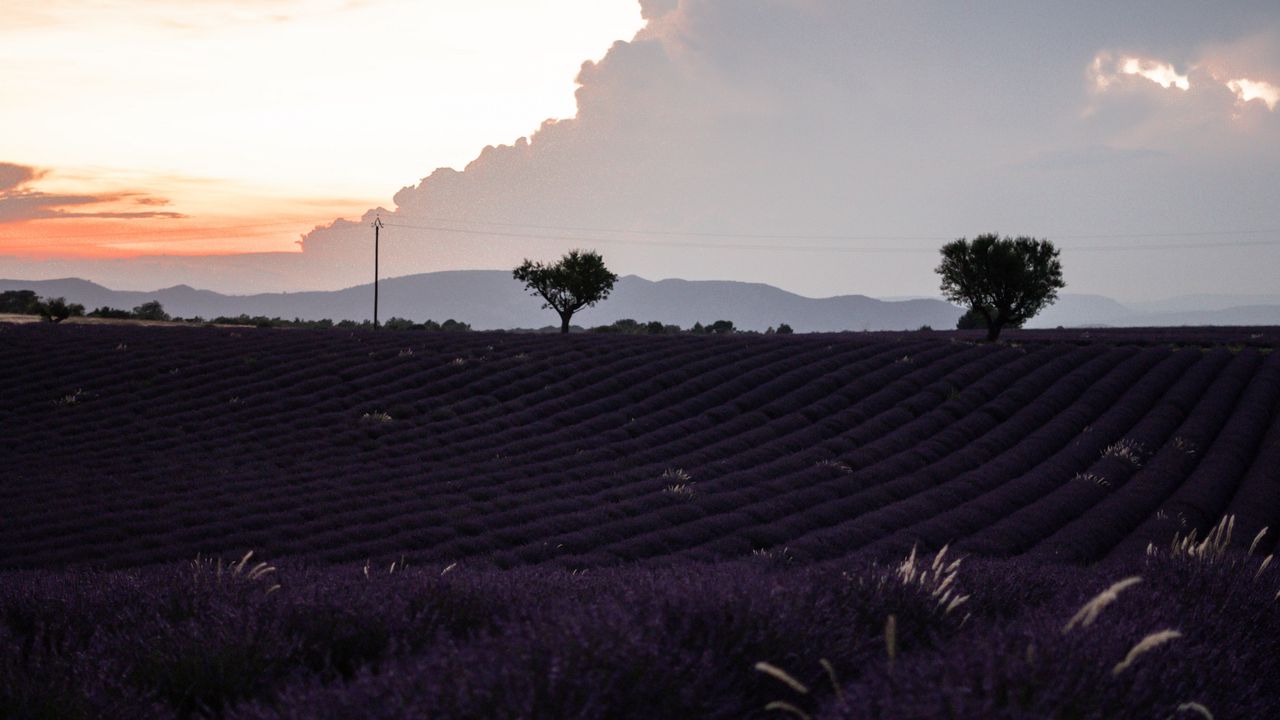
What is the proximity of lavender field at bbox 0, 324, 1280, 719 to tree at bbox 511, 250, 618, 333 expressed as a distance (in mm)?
14687

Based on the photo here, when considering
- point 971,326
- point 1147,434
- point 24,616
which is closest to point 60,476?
point 24,616

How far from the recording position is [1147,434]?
62.1ft

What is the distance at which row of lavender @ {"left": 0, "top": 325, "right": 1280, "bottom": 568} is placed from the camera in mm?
12438

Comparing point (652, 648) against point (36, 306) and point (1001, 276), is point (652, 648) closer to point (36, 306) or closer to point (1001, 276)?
point (1001, 276)

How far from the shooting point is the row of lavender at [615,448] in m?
12.4

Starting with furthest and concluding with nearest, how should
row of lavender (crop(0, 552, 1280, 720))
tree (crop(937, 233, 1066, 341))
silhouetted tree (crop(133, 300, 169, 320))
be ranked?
1. silhouetted tree (crop(133, 300, 169, 320))
2. tree (crop(937, 233, 1066, 341))
3. row of lavender (crop(0, 552, 1280, 720))

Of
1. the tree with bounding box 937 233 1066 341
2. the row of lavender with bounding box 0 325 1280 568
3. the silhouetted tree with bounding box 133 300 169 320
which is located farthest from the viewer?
the silhouetted tree with bounding box 133 300 169 320

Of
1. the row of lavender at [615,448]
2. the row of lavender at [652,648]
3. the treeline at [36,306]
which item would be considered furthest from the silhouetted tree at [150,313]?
the row of lavender at [652,648]

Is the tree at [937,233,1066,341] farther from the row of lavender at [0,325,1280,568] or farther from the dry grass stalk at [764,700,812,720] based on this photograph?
the dry grass stalk at [764,700,812,720]

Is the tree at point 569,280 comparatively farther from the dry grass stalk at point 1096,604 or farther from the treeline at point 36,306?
Result: the dry grass stalk at point 1096,604

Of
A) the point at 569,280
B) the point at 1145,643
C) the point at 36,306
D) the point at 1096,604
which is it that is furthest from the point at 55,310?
the point at 1145,643

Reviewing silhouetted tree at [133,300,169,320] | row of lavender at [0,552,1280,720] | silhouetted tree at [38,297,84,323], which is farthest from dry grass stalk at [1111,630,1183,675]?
silhouetted tree at [133,300,169,320]

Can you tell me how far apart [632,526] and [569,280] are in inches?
1425

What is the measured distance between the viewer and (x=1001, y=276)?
3847 cm
